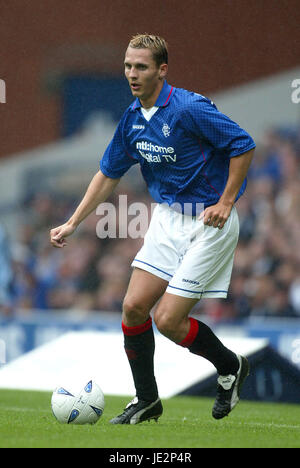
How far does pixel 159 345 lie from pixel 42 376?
1165 mm

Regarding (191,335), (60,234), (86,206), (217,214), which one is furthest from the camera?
(86,206)

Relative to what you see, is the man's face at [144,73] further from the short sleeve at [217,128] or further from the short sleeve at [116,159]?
the short sleeve at [116,159]

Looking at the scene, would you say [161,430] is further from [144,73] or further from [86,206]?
[144,73]

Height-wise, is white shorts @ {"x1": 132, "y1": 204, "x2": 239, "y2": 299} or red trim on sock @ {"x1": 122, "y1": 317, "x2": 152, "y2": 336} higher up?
white shorts @ {"x1": 132, "y1": 204, "x2": 239, "y2": 299}

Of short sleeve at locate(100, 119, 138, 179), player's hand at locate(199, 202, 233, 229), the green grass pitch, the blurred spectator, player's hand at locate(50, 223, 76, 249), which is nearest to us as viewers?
the green grass pitch

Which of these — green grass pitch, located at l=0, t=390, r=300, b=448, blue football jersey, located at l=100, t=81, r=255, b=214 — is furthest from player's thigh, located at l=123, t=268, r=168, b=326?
green grass pitch, located at l=0, t=390, r=300, b=448

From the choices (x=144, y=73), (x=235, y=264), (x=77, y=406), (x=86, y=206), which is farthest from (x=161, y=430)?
(x=235, y=264)

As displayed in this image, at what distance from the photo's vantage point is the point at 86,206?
5.49 meters

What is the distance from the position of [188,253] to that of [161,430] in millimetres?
974

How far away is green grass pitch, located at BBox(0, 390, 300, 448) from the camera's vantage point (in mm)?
4191

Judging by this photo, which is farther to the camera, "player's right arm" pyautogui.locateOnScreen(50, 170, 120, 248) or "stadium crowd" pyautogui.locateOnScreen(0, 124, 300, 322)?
"stadium crowd" pyautogui.locateOnScreen(0, 124, 300, 322)

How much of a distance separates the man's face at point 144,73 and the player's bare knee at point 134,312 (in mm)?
1088

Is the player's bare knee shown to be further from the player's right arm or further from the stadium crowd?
the stadium crowd
